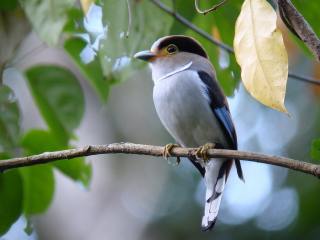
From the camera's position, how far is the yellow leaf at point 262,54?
51.3 inches

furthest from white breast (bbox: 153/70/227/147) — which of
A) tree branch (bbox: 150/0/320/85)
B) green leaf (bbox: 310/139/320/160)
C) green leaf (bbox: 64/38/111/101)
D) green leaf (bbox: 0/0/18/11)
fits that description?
green leaf (bbox: 310/139/320/160)

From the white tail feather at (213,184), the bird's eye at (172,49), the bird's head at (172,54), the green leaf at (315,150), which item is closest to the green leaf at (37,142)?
the white tail feather at (213,184)

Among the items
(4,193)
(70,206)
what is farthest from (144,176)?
(4,193)

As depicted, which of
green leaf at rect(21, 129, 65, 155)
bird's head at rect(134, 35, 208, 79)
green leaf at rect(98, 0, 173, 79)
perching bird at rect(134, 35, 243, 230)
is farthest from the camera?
bird's head at rect(134, 35, 208, 79)

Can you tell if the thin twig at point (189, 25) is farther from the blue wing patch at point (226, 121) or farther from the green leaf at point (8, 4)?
the green leaf at point (8, 4)

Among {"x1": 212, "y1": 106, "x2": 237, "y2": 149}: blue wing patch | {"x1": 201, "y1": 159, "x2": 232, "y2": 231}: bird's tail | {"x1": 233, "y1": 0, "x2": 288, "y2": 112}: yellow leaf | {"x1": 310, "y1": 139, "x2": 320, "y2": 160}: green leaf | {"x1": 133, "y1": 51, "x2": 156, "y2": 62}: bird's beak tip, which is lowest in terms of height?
{"x1": 201, "y1": 159, "x2": 232, "y2": 231}: bird's tail

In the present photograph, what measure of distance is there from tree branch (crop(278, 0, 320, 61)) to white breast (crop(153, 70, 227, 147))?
115cm

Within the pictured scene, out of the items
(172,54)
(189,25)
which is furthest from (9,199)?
(172,54)

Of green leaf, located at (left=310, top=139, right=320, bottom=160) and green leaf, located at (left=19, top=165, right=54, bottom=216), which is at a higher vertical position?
green leaf, located at (left=310, top=139, right=320, bottom=160)

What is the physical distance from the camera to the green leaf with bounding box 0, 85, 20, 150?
2087 millimetres

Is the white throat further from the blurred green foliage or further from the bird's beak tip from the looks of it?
the blurred green foliage

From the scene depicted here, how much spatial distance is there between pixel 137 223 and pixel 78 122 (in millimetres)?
3181

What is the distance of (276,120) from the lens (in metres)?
8.28

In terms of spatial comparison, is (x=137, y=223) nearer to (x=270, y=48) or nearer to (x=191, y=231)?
(x=191, y=231)
